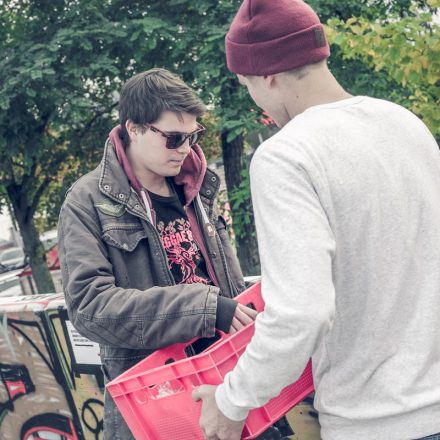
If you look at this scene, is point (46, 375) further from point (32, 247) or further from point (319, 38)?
point (32, 247)

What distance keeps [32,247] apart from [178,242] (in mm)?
13984

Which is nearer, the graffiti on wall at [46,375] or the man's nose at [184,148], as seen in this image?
the man's nose at [184,148]

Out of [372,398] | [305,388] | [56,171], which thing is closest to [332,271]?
[372,398]

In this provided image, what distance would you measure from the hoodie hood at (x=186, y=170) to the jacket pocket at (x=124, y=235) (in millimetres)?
185

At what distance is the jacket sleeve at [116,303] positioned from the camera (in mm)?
2201

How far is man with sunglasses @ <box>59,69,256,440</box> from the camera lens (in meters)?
2.23

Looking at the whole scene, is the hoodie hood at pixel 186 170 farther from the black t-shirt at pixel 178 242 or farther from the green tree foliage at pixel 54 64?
the green tree foliage at pixel 54 64

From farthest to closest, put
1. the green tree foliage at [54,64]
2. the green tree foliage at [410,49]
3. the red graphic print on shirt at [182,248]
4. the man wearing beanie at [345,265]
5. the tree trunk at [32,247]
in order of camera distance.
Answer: the tree trunk at [32,247] < the green tree foliage at [54,64] < the green tree foliage at [410,49] < the red graphic print on shirt at [182,248] < the man wearing beanie at [345,265]

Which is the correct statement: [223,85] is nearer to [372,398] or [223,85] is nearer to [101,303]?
[101,303]

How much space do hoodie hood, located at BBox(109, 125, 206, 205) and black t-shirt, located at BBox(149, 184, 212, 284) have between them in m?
0.07

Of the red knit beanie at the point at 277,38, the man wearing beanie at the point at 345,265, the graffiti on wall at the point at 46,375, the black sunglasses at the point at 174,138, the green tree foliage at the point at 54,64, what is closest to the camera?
the man wearing beanie at the point at 345,265

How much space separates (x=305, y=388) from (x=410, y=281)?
53cm

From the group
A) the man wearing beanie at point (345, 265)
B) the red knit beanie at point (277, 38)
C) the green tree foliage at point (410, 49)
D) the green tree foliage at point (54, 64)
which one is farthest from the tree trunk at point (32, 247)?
the man wearing beanie at point (345, 265)

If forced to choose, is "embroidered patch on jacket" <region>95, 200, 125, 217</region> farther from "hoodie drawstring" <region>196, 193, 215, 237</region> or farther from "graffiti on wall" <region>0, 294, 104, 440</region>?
"graffiti on wall" <region>0, 294, 104, 440</region>
